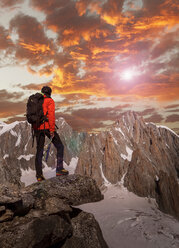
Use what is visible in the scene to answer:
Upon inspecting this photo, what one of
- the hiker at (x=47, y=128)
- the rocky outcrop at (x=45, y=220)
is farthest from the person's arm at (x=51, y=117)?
the rocky outcrop at (x=45, y=220)

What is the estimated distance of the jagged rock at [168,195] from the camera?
111569mm

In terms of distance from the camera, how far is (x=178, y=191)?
113 m

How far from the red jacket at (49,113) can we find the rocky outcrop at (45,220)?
262 centimetres

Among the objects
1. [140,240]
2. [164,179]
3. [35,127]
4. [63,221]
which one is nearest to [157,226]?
[140,240]

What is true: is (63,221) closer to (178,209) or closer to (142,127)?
(178,209)

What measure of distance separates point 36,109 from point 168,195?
5022 inches

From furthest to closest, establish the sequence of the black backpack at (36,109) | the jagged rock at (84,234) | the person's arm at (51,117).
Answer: the black backpack at (36,109) < the person's arm at (51,117) < the jagged rock at (84,234)

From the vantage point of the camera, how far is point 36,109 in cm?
909

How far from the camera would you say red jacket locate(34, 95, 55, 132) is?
29.7 feet

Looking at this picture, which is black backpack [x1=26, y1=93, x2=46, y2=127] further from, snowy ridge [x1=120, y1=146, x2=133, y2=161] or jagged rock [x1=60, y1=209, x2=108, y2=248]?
snowy ridge [x1=120, y1=146, x2=133, y2=161]

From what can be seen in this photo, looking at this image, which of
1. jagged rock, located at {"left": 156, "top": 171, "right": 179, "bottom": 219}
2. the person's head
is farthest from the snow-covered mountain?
the person's head

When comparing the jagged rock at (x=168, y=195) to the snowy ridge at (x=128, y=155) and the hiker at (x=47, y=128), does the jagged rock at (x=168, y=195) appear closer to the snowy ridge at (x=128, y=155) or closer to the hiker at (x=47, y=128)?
the snowy ridge at (x=128, y=155)

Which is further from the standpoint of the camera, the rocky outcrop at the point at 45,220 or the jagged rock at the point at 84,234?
the jagged rock at the point at 84,234

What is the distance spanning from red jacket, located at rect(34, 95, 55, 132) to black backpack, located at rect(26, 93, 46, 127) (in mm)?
186
